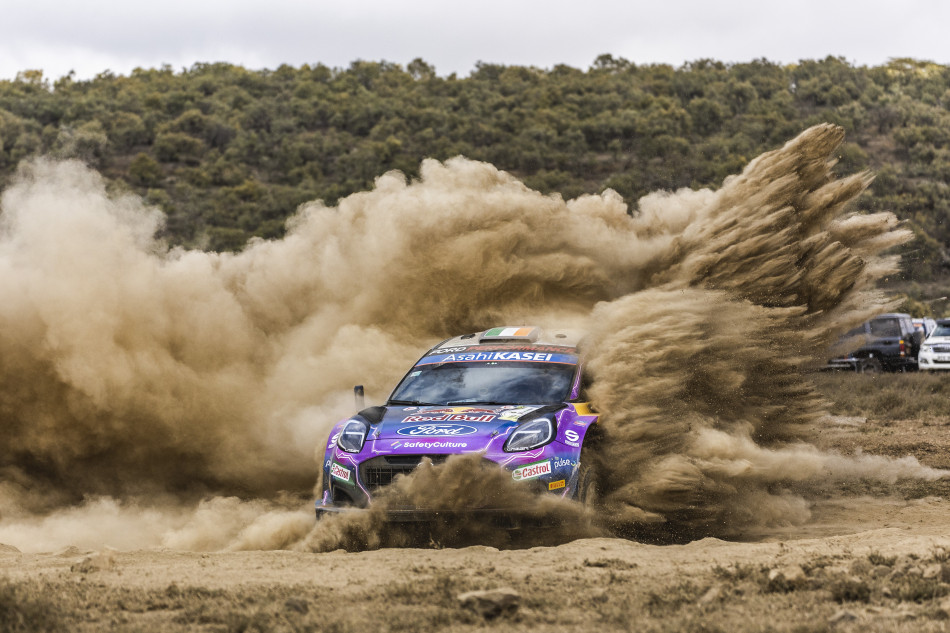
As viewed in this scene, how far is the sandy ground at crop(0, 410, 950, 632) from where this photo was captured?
4.82 m

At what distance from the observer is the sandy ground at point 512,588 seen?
15.8 ft

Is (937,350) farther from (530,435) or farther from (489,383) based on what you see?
(530,435)

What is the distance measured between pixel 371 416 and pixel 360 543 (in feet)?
3.70

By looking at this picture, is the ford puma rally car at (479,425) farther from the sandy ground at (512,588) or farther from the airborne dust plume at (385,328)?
the sandy ground at (512,588)

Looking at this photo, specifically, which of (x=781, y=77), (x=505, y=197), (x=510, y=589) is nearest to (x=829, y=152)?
(x=505, y=197)

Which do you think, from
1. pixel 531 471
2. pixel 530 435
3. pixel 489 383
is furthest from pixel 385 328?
pixel 531 471

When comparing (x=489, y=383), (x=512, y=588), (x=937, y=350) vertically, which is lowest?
(x=512, y=588)

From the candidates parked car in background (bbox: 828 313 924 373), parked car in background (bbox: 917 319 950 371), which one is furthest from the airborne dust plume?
parked car in background (bbox: 828 313 924 373)

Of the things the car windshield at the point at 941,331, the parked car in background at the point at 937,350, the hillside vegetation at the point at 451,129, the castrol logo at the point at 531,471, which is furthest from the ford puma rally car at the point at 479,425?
the hillside vegetation at the point at 451,129

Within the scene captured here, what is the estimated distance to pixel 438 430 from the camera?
7.52 metres

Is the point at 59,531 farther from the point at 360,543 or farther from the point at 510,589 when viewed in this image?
the point at 510,589

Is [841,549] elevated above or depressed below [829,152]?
below

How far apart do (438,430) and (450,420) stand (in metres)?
0.21

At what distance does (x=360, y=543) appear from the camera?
23.7 ft
